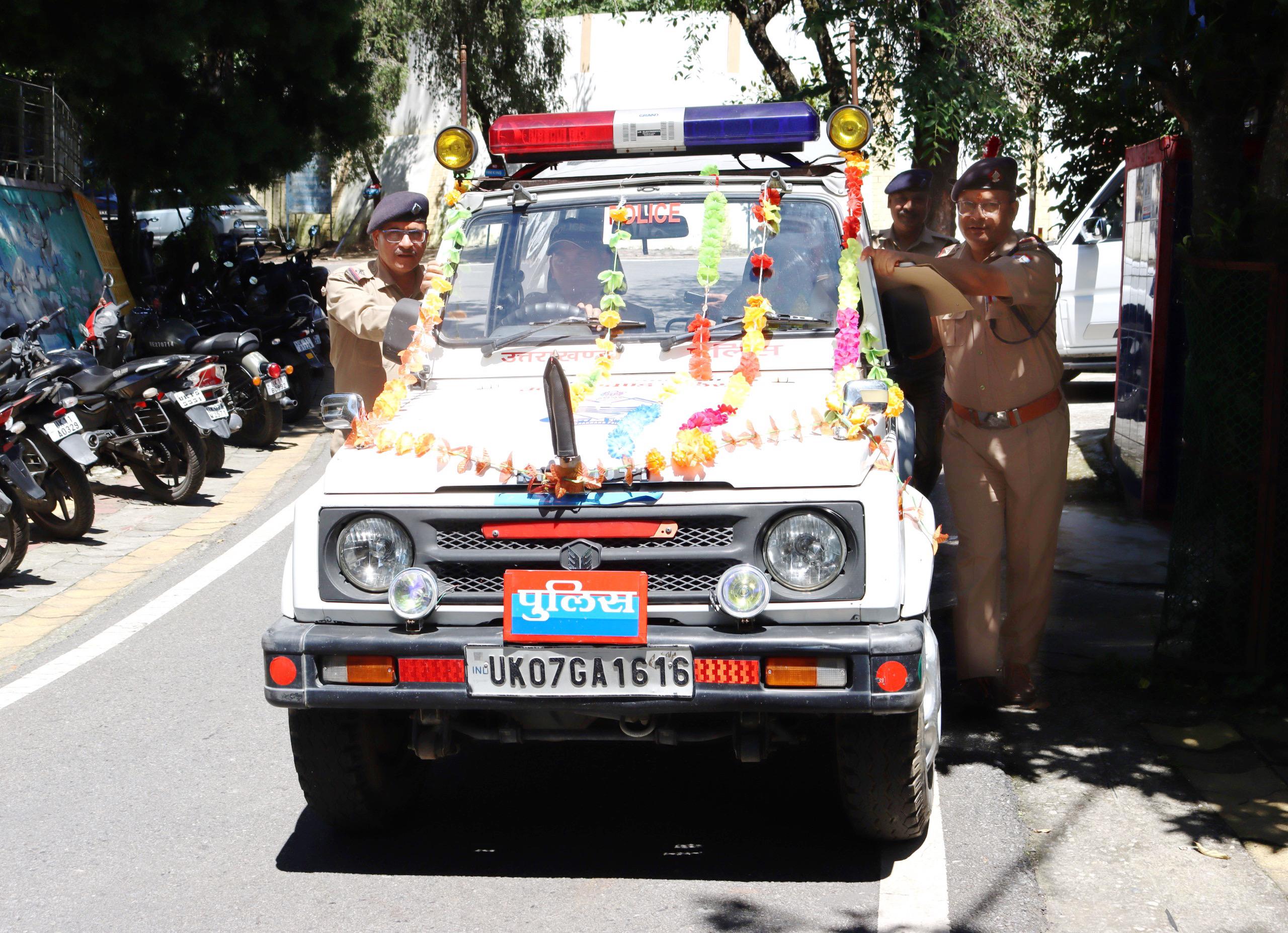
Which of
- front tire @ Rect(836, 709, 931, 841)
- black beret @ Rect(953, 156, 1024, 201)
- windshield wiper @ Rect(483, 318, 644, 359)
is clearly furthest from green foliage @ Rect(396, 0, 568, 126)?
front tire @ Rect(836, 709, 931, 841)

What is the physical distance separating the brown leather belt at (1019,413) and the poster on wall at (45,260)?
9467mm

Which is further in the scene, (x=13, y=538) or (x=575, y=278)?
(x=13, y=538)

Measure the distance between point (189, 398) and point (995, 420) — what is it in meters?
6.49

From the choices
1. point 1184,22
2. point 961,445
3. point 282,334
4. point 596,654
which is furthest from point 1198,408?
point 282,334

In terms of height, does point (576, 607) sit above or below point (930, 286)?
below

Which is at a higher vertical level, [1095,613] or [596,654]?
[596,654]

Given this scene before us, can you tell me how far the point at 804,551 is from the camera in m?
3.81

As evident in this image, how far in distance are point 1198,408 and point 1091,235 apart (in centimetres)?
804

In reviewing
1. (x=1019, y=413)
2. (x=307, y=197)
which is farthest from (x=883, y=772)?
(x=307, y=197)

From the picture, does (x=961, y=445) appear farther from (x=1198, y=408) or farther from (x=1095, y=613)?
(x=1095, y=613)

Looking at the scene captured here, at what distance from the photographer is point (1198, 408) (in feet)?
19.8

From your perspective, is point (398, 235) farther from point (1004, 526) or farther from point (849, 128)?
point (1004, 526)

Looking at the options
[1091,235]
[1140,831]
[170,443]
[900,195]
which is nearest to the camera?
[1140,831]

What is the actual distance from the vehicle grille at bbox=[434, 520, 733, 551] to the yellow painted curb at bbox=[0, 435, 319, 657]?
3865mm
